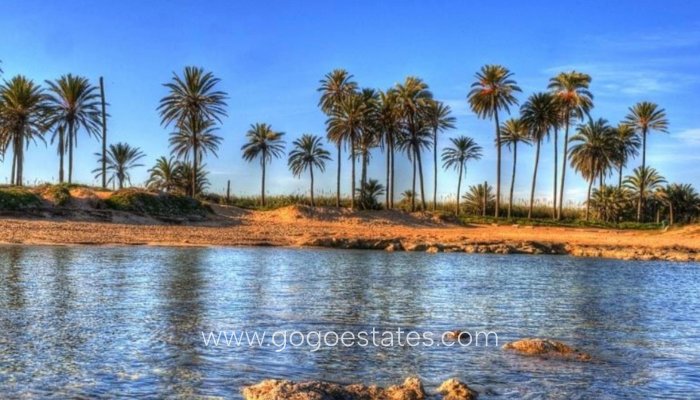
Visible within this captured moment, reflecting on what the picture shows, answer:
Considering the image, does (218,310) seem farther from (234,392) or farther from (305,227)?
(305,227)

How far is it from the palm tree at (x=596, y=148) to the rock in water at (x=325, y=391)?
79660mm

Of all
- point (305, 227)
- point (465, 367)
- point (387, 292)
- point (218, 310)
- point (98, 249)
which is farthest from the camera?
point (305, 227)

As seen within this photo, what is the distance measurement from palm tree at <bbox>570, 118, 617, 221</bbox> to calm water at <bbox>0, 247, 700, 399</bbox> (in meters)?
57.6

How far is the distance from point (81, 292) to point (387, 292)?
8391mm

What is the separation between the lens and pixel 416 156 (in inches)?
3115

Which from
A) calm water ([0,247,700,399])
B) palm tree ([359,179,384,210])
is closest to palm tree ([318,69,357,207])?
palm tree ([359,179,384,210])

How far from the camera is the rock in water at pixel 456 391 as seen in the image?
341 inches

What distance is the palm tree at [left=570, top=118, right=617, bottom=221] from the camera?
84125mm

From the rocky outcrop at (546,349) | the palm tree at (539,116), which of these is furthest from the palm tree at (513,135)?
the rocky outcrop at (546,349)

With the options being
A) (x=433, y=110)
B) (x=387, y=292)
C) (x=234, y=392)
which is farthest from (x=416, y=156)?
(x=234, y=392)

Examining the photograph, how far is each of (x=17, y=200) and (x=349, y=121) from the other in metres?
37.0

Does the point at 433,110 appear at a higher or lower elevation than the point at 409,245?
higher

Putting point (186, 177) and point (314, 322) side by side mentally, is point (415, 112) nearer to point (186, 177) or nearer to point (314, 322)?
point (186, 177)

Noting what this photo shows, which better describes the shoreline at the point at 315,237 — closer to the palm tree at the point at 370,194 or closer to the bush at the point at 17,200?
the bush at the point at 17,200
